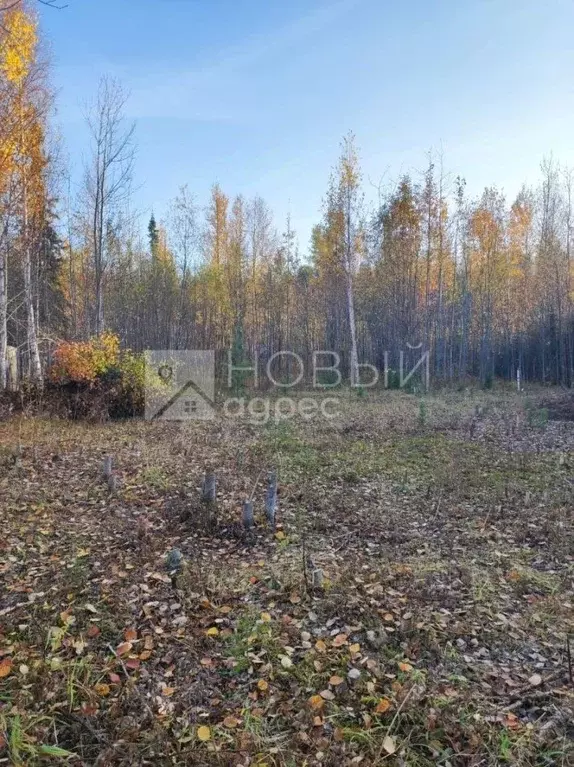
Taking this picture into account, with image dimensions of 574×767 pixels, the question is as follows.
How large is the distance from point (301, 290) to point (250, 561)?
2653cm

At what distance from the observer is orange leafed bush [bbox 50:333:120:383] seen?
10297 mm

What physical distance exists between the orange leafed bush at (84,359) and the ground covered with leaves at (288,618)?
12.3 ft

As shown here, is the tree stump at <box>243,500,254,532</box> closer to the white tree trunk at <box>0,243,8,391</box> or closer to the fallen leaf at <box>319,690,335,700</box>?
the fallen leaf at <box>319,690,335,700</box>

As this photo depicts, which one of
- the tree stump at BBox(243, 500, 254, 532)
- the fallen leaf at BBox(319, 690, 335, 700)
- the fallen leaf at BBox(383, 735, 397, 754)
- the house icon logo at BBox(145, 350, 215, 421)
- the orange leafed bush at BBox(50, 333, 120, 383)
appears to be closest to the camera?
the fallen leaf at BBox(383, 735, 397, 754)

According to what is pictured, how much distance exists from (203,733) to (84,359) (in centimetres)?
930

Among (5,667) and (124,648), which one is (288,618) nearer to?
(124,648)

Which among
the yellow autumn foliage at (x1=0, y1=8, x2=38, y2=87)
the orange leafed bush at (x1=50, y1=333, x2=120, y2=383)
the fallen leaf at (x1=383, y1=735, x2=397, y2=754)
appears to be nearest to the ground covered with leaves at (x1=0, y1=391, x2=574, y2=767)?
the fallen leaf at (x1=383, y1=735, x2=397, y2=754)

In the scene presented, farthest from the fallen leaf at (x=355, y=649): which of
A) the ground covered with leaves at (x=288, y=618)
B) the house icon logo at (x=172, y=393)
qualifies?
the house icon logo at (x=172, y=393)

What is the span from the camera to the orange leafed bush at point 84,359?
10.3 m

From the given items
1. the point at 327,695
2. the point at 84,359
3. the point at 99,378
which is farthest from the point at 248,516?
the point at 99,378

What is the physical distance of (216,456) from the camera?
7.80 meters

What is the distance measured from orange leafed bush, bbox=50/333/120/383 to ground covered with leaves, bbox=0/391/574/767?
3757 mm

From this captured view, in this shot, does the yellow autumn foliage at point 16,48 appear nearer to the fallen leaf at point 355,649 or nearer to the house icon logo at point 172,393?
the house icon logo at point 172,393

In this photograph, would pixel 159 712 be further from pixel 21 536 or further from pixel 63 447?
pixel 63 447
